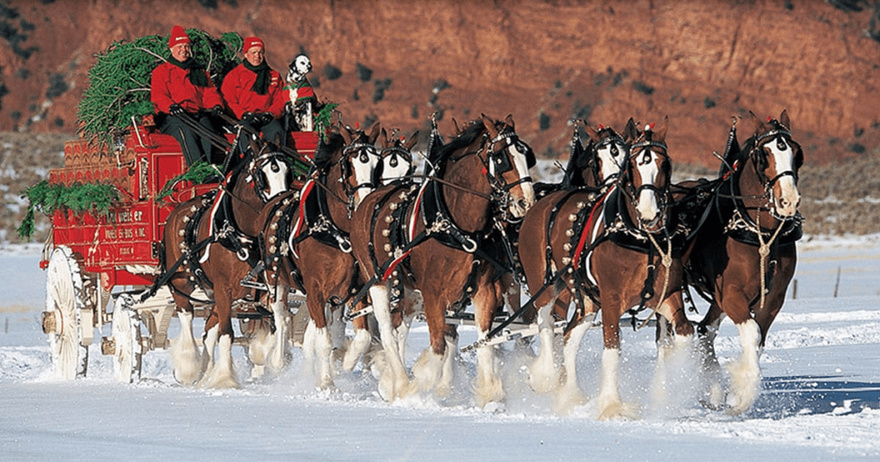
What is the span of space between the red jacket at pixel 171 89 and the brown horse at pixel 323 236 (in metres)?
2.59

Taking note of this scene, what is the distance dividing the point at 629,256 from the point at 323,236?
3.58 m

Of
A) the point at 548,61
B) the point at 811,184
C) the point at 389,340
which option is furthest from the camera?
the point at 548,61

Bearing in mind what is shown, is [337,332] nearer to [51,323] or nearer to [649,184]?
[51,323]

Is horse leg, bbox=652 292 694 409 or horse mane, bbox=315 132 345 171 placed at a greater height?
horse mane, bbox=315 132 345 171

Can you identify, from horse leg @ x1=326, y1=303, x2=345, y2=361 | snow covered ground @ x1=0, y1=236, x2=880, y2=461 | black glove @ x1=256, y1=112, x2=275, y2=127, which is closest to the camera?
snow covered ground @ x1=0, y1=236, x2=880, y2=461

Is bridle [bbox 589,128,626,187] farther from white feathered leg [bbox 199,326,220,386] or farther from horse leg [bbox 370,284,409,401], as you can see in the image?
white feathered leg [bbox 199,326,220,386]

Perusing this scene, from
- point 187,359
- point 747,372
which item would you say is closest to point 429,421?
point 747,372

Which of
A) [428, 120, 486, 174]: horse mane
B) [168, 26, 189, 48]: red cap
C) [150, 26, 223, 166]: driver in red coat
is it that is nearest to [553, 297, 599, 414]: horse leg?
[428, 120, 486, 174]: horse mane

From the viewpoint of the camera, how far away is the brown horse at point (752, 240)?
36.6 ft

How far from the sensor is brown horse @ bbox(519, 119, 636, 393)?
38.3 feet

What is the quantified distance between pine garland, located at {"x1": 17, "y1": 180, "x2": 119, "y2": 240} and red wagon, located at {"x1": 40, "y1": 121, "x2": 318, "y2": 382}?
16 centimetres

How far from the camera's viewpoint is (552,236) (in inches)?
479

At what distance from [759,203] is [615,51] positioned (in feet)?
205

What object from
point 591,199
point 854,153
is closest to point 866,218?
point 854,153
